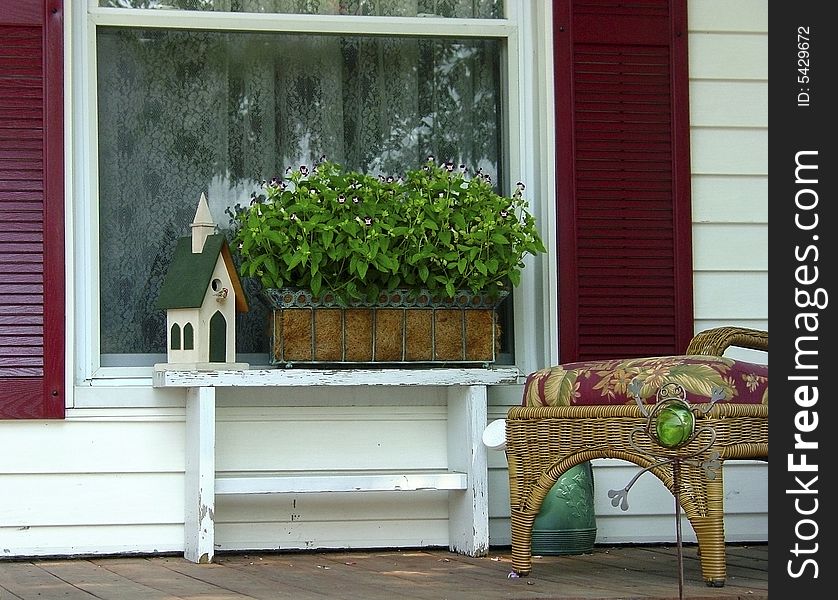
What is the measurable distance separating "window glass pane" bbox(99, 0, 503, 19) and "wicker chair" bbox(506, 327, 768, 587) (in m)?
1.43

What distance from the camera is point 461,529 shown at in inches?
140

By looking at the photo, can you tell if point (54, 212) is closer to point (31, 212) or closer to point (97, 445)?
point (31, 212)

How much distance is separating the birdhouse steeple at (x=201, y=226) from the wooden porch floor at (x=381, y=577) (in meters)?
0.90

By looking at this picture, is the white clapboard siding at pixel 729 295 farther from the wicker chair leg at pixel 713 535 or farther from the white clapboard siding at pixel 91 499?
the white clapboard siding at pixel 91 499

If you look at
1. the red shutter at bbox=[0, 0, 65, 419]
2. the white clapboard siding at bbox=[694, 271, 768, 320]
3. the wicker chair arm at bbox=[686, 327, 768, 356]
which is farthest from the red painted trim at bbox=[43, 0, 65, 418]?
the white clapboard siding at bbox=[694, 271, 768, 320]

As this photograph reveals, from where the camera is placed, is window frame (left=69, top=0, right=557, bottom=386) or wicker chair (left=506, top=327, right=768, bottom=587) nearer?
wicker chair (left=506, top=327, right=768, bottom=587)

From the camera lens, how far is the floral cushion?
8.89ft

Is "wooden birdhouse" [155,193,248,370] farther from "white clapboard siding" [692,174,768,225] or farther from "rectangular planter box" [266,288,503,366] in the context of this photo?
"white clapboard siding" [692,174,768,225]

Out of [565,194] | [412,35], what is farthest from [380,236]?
[412,35]

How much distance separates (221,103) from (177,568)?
142cm

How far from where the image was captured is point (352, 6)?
3.85 m

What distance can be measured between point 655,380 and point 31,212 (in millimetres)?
1856

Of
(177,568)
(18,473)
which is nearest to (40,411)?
(18,473)

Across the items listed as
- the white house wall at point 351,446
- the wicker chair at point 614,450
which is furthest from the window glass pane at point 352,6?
the wicker chair at point 614,450
